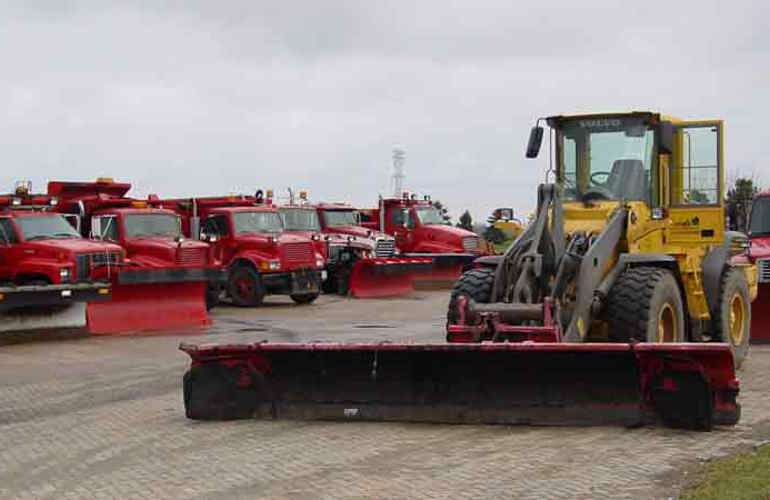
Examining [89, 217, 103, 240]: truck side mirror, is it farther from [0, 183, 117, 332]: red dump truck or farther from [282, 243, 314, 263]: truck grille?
[282, 243, 314, 263]: truck grille

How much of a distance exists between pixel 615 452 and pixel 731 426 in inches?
50.0

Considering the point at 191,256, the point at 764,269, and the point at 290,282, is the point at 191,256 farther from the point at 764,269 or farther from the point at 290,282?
the point at 764,269

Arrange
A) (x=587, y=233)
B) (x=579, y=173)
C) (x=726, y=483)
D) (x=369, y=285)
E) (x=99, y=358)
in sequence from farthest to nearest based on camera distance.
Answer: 1. (x=369, y=285)
2. (x=99, y=358)
3. (x=579, y=173)
4. (x=587, y=233)
5. (x=726, y=483)

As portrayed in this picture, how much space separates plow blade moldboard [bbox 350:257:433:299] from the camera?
27.4m

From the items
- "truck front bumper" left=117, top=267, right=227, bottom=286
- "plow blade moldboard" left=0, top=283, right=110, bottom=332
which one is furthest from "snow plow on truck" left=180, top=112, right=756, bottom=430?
"truck front bumper" left=117, top=267, right=227, bottom=286

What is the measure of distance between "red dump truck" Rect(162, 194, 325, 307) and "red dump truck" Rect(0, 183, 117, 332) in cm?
569

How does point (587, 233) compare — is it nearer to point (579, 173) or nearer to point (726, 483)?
point (579, 173)

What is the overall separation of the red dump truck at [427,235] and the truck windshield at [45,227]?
12.9m

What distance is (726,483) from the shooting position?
22.2 ft

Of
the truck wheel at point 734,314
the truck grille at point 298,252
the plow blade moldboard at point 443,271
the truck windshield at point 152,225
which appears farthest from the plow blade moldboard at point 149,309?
the plow blade moldboard at point 443,271

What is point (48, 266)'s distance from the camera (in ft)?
58.8

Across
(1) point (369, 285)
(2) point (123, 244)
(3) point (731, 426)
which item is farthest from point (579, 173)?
(1) point (369, 285)

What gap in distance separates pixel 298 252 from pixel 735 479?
18362 millimetres

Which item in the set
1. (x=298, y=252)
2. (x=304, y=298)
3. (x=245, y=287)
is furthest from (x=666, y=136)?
(x=304, y=298)
